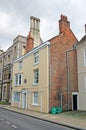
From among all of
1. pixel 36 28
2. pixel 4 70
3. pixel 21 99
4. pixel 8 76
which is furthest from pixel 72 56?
pixel 4 70

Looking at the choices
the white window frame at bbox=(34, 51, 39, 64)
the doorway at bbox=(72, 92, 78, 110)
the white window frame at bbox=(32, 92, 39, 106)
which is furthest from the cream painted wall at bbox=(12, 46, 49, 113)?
the doorway at bbox=(72, 92, 78, 110)

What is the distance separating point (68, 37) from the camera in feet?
81.6

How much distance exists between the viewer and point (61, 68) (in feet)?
75.6

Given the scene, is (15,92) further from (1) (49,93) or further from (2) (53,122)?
(2) (53,122)

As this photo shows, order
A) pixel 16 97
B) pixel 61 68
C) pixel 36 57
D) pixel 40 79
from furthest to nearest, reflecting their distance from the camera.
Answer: pixel 16 97 < pixel 36 57 < pixel 61 68 < pixel 40 79

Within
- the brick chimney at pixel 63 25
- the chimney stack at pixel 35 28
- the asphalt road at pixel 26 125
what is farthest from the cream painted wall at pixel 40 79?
the chimney stack at pixel 35 28

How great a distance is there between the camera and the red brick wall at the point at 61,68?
2177 cm

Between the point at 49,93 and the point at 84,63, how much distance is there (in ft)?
18.3

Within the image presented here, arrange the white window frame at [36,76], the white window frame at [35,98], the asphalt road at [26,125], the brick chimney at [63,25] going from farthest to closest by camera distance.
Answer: the brick chimney at [63,25]
the white window frame at [36,76]
the white window frame at [35,98]
the asphalt road at [26,125]

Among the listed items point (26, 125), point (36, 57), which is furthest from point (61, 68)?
point (26, 125)

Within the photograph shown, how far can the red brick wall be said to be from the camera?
21.8 m

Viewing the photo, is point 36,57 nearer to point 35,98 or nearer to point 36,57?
point 36,57

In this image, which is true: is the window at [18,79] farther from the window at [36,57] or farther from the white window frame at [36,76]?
the window at [36,57]

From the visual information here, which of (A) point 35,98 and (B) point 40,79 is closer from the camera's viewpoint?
(B) point 40,79
